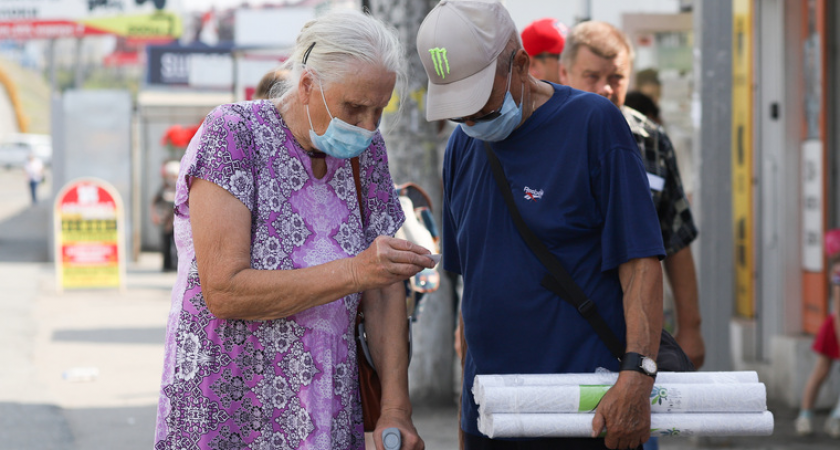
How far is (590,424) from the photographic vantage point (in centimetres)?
260

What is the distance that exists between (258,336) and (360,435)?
39 centimetres

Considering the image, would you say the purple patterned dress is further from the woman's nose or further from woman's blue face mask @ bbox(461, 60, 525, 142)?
woman's blue face mask @ bbox(461, 60, 525, 142)

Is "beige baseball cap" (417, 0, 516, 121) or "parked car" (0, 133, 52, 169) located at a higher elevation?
"beige baseball cap" (417, 0, 516, 121)

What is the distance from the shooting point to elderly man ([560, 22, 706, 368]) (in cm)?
376

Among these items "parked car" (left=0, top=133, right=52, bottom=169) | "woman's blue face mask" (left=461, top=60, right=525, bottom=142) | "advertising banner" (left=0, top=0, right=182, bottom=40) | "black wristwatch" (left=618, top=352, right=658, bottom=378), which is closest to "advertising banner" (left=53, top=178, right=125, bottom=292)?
"advertising banner" (left=0, top=0, right=182, bottom=40)

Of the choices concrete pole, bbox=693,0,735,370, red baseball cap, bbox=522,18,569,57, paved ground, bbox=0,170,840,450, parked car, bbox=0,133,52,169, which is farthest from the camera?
parked car, bbox=0,133,52,169

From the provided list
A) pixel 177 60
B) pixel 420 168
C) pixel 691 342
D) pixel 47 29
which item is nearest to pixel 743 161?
pixel 420 168

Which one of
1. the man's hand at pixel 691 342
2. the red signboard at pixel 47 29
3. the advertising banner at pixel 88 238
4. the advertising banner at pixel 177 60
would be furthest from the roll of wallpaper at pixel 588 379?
the advertising banner at pixel 177 60

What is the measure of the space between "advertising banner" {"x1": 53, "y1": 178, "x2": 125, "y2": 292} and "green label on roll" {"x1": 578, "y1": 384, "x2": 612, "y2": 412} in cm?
1235

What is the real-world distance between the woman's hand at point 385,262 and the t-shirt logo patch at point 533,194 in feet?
1.19

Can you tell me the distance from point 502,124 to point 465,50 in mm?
208

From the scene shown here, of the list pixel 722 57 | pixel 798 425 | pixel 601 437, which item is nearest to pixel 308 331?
pixel 601 437

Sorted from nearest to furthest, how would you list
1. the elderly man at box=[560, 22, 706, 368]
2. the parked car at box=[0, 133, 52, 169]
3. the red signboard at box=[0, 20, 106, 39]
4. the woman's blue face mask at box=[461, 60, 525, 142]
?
1. the woman's blue face mask at box=[461, 60, 525, 142]
2. the elderly man at box=[560, 22, 706, 368]
3. the red signboard at box=[0, 20, 106, 39]
4. the parked car at box=[0, 133, 52, 169]

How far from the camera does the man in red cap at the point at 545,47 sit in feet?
14.4
